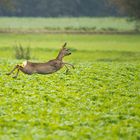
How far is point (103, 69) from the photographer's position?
22.9m

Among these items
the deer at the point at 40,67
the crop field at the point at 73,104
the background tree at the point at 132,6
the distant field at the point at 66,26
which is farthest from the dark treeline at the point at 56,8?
the deer at the point at 40,67

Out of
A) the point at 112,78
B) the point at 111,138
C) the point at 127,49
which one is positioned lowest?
the point at 111,138

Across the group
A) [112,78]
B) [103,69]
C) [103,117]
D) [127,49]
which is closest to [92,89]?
[112,78]

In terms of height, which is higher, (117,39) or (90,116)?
(117,39)

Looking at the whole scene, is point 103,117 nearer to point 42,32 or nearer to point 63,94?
point 63,94

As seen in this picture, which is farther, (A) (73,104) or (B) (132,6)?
(B) (132,6)

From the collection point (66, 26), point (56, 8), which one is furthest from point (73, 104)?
point (56, 8)

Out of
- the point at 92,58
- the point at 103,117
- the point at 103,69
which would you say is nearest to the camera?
the point at 103,117

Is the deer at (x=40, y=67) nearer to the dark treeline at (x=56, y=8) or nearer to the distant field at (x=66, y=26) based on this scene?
the distant field at (x=66, y=26)

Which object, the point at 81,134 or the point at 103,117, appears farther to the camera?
the point at 103,117

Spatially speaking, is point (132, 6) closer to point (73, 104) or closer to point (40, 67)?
point (40, 67)

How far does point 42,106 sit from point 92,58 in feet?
88.8

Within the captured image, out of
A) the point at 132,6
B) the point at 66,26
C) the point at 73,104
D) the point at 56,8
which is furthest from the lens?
the point at 56,8

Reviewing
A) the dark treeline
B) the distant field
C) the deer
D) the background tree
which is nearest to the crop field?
the deer
